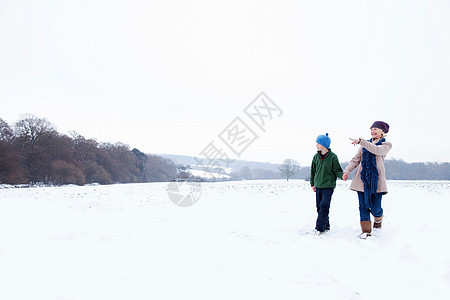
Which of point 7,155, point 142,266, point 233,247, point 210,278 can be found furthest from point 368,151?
point 7,155

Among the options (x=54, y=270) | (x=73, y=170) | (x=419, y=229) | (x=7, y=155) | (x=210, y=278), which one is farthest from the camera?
(x=73, y=170)

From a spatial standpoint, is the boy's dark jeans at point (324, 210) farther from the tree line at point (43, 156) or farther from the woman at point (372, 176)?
the tree line at point (43, 156)

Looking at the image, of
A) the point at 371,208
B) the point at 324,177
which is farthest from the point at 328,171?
the point at 371,208

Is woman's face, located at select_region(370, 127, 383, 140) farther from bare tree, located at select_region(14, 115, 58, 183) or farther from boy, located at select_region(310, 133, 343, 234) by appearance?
bare tree, located at select_region(14, 115, 58, 183)

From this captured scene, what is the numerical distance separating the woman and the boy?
302 mm

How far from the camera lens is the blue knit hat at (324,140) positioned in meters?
5.22

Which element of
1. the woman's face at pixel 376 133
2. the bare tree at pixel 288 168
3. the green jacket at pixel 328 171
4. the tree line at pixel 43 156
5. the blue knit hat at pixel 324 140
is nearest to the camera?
the woman's face at pixel 376 133

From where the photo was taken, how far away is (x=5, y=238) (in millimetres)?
Answer: 4480

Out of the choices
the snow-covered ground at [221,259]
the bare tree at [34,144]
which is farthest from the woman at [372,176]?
the bare tree at [34,144]

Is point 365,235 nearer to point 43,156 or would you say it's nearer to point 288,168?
point 43,156

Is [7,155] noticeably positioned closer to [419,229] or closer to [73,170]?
[73,170]

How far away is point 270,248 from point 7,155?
3930 cm

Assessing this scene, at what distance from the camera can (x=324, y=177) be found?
5152 mm

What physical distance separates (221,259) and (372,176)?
10.4 ft
